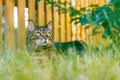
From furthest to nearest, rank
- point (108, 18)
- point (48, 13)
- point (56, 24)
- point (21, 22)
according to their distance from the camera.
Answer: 1. point (56, 24)
2. point (48, 13)
3. point (21, 22)
4. point (108, 18)

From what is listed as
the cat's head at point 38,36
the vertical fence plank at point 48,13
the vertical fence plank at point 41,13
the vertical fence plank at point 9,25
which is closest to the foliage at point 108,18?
the cat's head at point 38,36

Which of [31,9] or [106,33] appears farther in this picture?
[31,9]

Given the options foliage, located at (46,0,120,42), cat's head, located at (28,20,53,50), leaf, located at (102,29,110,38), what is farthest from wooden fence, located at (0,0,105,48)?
leaf, located at (102,29,110,38)

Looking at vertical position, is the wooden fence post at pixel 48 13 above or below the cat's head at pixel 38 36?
above

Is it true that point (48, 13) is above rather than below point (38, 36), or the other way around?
above

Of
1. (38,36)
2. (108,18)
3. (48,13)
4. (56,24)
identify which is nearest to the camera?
(108,18)

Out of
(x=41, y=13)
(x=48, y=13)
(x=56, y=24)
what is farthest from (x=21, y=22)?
(x=56, y=24)

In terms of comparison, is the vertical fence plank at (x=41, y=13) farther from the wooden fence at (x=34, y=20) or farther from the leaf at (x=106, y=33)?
the leaf at (x=106, y=33)

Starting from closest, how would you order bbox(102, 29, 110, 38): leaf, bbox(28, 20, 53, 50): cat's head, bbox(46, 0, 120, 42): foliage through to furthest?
bbox(46, 0, 120, 42): foliage
bbox(102, 29, 110, 38): leaf
bbox(28, 20, 53, 50): cat's head

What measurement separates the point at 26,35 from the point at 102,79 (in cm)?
328

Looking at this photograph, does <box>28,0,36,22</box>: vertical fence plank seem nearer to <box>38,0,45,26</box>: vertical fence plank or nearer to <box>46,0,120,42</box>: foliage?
<box>38,0,45,26</box>: vertical fence plank

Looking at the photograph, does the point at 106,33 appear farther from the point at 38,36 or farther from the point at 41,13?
the point at 41,13

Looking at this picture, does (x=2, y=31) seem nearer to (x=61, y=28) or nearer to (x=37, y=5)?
(x=37, y=5)

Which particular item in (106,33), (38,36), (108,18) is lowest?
(38,36)
